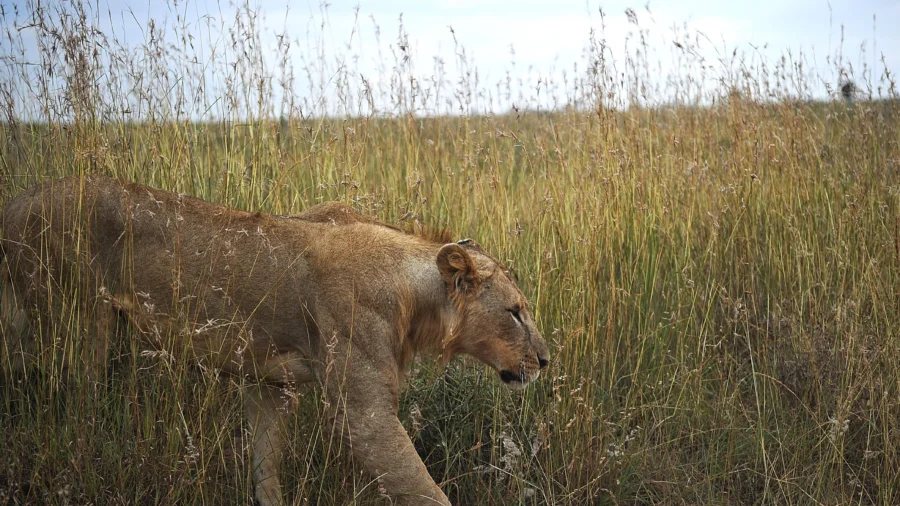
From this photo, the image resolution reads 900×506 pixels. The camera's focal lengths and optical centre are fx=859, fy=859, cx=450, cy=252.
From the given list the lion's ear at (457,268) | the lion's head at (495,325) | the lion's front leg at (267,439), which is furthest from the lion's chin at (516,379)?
the lion's front leg at (267,439)

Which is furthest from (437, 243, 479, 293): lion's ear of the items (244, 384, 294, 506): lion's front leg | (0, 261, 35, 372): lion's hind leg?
(0, 261, 35, 372): lion's hind leg

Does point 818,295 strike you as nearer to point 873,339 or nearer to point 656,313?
point 873,339

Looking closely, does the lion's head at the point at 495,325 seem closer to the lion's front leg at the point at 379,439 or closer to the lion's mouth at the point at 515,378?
the lion's mouth at the point at 515,378

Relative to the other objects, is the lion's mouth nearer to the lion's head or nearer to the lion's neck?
the lion's head

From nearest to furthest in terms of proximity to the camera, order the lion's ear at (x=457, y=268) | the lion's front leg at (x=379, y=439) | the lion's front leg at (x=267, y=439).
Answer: the lion's front leg at (x=379, y=439), the lion's ear at (x=457, y=268), the lion's front leg at (x=267, y=439)

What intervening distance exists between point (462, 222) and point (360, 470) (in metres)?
2.47

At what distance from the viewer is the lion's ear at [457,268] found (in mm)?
3668

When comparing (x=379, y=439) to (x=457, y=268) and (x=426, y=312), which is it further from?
(x=457, y=268)

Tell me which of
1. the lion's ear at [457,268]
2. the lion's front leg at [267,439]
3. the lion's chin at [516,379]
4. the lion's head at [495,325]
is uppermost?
→ the lion's ear at [457,268]

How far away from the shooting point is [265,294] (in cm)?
362

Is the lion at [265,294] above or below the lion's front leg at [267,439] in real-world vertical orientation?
above

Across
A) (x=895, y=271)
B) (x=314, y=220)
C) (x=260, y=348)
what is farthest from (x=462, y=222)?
(x=895, y=271)

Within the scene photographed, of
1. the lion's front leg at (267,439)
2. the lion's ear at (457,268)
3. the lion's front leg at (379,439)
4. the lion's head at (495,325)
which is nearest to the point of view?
the lion's front leg at (379,439)

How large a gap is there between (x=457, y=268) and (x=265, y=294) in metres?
0.82
